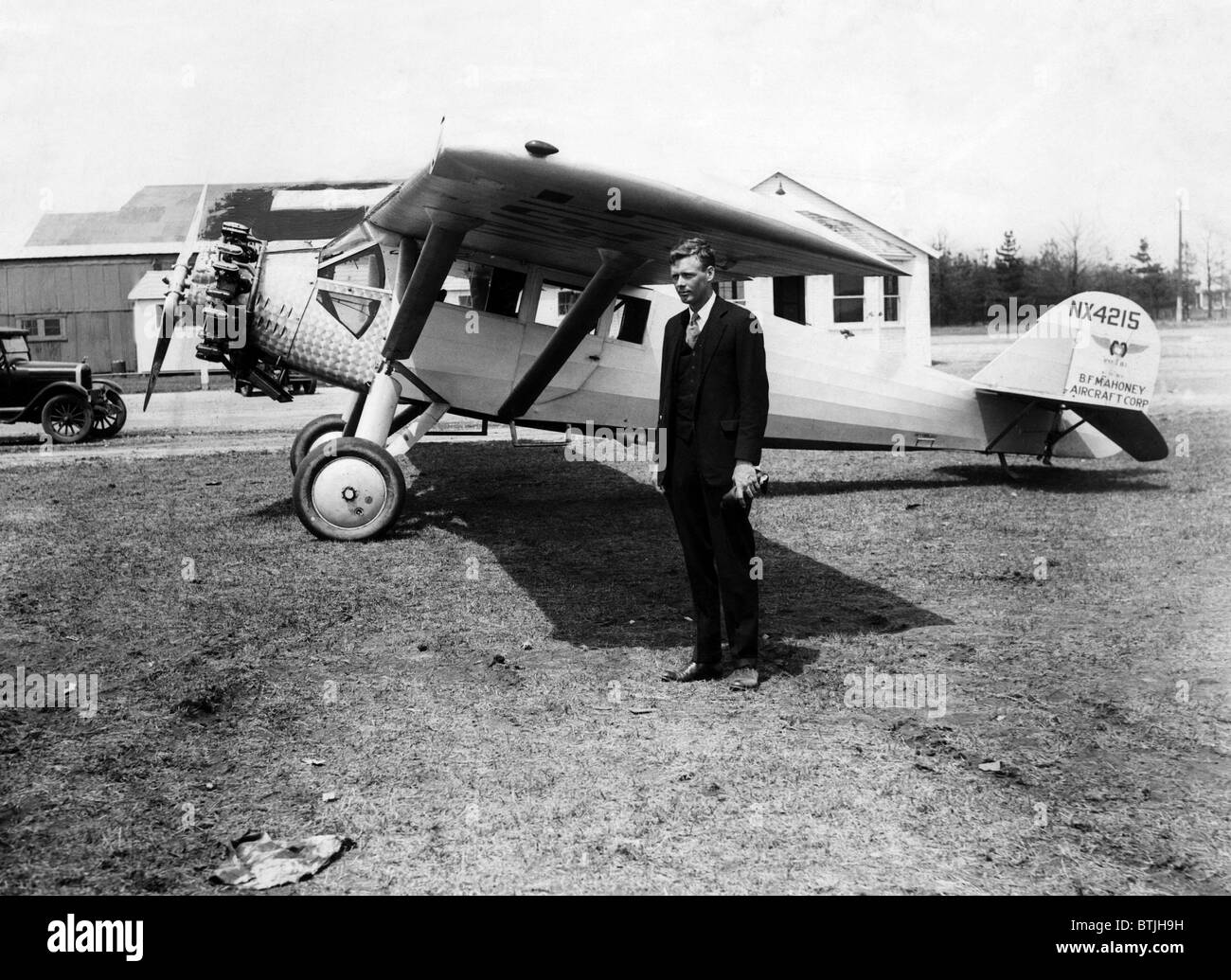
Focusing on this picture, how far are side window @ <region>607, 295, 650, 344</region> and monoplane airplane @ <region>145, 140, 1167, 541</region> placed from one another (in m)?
0.02

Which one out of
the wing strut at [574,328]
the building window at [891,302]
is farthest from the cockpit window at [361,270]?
the building window at [891,302]

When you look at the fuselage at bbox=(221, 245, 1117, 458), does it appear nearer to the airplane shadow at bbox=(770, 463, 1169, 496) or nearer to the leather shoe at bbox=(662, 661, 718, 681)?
the airplane shadow at bbox=(770, 463, 1169, 496)

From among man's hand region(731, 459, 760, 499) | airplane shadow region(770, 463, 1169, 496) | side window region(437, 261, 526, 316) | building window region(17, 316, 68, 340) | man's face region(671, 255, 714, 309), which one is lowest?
airplane shadow region(770, 463, 1169, 496)

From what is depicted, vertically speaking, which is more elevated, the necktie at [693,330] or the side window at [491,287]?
the side window at [491,287]

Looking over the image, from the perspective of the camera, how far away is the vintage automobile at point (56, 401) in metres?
18.1

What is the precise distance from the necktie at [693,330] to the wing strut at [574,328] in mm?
2601

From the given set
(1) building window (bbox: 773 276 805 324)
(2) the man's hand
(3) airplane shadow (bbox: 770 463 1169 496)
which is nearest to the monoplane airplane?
(3) airplane shadow (bbox: 770 463 1169 496)

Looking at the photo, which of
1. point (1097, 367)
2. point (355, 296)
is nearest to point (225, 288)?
point (355, 296)

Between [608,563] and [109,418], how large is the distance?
46.1 feet

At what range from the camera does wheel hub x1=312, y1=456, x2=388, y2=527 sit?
8641mm

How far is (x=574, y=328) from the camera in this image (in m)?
8.91

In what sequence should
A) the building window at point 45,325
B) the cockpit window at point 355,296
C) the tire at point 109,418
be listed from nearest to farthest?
the cockpit window at point 355,296 < the tire at point 109,418 < the building window at point 45,325

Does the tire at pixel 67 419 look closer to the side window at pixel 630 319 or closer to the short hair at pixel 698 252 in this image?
the side window at pixel 630 319

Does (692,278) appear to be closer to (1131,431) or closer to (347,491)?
(347,491)
